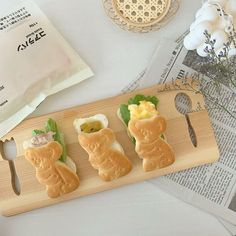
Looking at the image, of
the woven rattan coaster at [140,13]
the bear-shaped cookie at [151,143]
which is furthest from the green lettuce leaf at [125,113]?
the woven rattan coaster at [140,13]

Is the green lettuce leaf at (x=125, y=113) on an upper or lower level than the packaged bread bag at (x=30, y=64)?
lower

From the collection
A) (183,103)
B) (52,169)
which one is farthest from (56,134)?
(183,103)

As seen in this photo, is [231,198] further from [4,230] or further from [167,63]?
[4,230]

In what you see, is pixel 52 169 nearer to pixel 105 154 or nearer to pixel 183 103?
pixel 105 154

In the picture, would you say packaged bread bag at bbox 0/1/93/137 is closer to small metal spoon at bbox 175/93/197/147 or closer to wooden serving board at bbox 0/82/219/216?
wooden serving board at bbox 0/82/219/216

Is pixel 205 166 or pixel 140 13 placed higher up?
pixel 140 13

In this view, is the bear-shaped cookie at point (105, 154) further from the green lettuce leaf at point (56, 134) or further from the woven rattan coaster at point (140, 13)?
the woven rattan coaster at point (140, 13)

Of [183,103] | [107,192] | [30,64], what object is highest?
[30,64]
